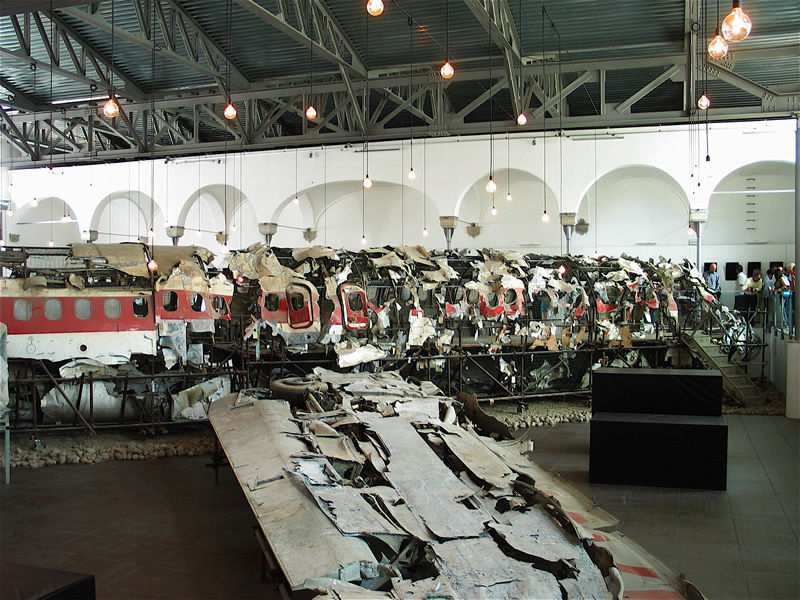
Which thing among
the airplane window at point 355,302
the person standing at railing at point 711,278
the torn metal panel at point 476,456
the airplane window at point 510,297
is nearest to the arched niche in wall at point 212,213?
the airplane window at point 355,302

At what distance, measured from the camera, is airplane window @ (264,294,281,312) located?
475 inches

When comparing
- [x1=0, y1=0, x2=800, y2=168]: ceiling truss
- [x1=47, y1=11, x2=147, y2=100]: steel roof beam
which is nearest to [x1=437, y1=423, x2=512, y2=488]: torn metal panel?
[x1=0, y1=0, x2=800, y2=168]: ceiling truss

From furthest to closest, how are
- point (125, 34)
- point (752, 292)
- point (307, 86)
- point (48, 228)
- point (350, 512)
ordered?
1. point (48, 228)
2. point (307, 86)
3. point (752, 292)
4. point (125, 34)
5. point (350, 512)

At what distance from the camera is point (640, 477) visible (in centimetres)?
880

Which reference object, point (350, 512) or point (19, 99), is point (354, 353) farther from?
point (19, 99)

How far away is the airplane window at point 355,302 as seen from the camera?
1264cm

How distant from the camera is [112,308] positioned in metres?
11.0

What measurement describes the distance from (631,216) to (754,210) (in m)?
4.30

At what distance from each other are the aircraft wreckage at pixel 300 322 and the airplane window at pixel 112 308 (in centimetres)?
2

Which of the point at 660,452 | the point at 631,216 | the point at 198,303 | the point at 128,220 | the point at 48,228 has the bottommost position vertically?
the point at 660,452

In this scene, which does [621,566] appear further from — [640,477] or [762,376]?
[762,376]

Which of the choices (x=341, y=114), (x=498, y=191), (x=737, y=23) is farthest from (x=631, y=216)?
(x=737, y=23)

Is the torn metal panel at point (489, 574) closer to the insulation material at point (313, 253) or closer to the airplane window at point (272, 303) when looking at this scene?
the airplane window at point (272, 303)

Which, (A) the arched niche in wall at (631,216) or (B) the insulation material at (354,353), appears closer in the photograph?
(B) the insulation material at (354,353)
